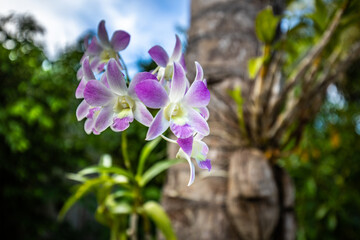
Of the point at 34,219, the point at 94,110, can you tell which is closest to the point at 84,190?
the point at 94,110

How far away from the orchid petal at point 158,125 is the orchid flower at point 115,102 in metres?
0.02

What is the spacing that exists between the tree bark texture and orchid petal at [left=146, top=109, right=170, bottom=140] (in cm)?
54

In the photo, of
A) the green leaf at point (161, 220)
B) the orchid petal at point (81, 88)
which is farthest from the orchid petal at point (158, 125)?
the green leaf at point (161, 220)

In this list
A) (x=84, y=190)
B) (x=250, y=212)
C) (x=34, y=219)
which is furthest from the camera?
(x=34, y=219)

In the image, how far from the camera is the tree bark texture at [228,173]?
Result: 77cm

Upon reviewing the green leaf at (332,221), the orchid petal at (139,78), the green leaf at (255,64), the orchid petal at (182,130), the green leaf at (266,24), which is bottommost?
the green leaf at (332,221)

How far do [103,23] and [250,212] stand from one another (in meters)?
0.61

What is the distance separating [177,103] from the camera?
29 cm

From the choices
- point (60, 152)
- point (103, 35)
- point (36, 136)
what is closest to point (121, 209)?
point (103, 35)

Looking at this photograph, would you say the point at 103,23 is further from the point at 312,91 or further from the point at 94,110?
the point at 312,91

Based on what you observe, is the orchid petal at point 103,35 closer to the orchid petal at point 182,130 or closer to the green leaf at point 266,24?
the orchid petal at point 182,130

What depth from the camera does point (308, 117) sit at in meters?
0.84

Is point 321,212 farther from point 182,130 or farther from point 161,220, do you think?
point 182,130

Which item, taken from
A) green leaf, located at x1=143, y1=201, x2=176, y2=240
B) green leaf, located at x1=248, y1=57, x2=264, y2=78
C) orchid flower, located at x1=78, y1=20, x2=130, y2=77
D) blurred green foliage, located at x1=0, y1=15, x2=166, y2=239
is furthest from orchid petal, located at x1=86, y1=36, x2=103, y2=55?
blurred green foliage, located at x1=0, y1=15, x2=166, y2=239
